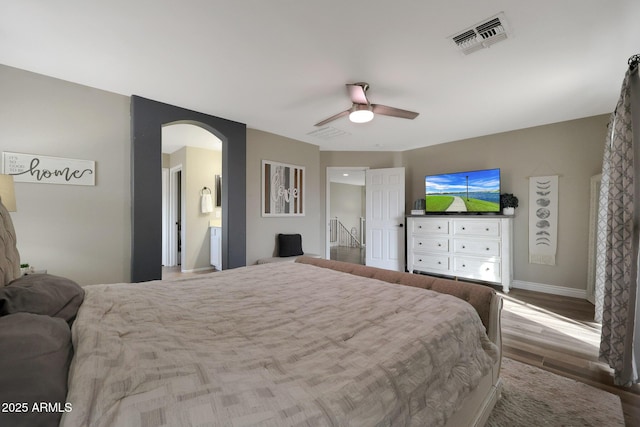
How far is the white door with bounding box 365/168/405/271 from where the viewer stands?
16.9 ft

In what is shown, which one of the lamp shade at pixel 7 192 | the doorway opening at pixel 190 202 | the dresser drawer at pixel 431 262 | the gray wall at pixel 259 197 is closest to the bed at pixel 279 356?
the lamp shade at pixel 7 192

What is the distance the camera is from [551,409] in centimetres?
160

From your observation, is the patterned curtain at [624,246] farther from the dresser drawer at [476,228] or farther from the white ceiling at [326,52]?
the dresser drawer at [476,228]

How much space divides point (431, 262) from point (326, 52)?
3.78 m

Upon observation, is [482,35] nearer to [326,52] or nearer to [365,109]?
[365,109]

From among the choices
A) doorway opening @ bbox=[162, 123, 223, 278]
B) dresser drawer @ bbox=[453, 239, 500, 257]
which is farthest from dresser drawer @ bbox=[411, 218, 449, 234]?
doorway opening @ bbox=[162, 123, 223, 278]

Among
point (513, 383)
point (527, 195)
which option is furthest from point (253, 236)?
point (527, 195)

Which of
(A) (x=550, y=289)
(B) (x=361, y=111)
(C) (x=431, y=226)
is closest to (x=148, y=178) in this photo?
(B) (x=361, y=111)

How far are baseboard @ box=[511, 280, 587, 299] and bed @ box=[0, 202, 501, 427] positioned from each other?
3292 millimetres

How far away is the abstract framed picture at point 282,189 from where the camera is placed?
442 cm

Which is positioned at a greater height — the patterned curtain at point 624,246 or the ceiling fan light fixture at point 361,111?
the ceiling fan light fixture at point 361,111

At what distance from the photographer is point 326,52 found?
2.22 m

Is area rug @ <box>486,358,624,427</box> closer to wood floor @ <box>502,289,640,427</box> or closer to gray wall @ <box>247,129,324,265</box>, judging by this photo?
wood floor @ <box>502,289,640,427</box>

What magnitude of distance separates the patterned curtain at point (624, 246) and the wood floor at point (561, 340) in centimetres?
14
